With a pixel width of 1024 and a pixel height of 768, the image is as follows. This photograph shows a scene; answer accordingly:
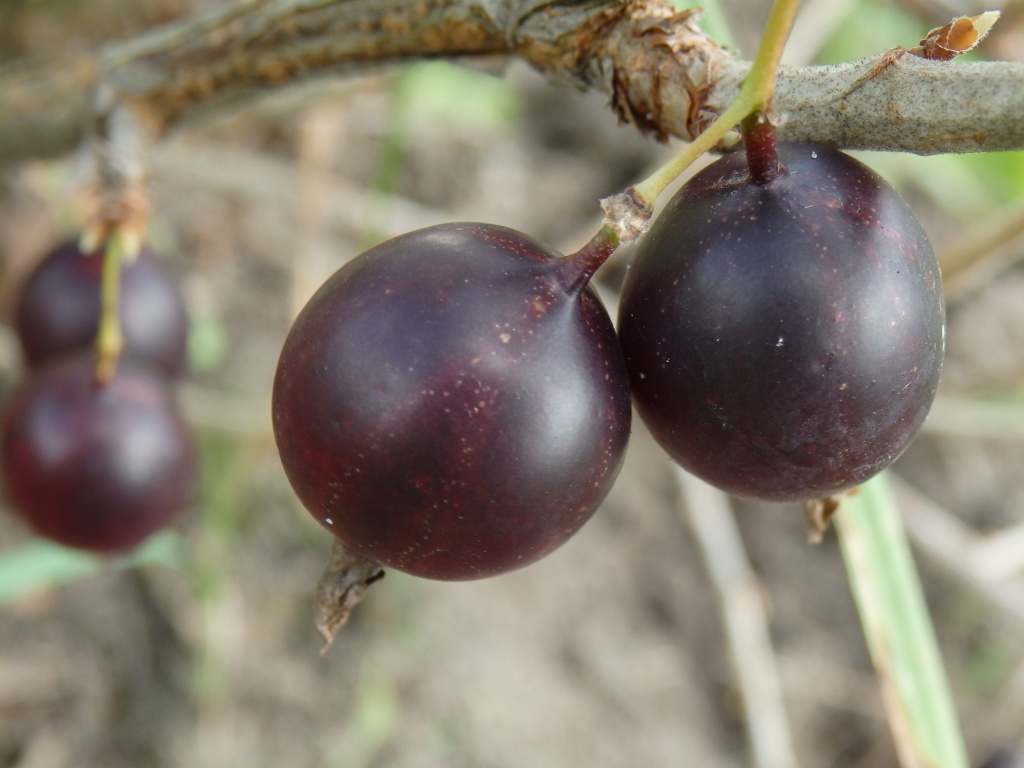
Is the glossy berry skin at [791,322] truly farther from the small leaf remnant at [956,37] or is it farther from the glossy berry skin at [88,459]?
the glossy berry skin at [88,459]

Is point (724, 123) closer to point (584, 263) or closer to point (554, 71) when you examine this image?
point (584, 263)

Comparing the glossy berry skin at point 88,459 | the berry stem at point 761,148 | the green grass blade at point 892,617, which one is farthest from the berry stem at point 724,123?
the glossy berry skin at point 88,459

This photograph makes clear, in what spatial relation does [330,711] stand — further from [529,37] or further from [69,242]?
[529,37]

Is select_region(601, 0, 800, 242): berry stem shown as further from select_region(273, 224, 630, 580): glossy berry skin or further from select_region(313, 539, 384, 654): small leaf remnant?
select_region(313, 539, 384, 654): small leaf remnant

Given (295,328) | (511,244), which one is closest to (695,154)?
(511,244)

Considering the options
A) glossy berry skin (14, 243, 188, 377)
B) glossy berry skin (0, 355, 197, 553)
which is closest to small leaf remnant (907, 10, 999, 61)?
glossy berry skin (0, 355, 197, 553)
